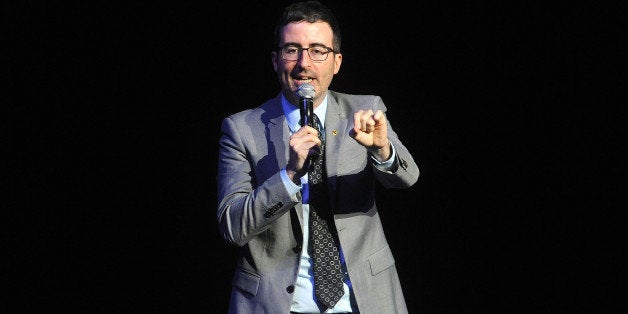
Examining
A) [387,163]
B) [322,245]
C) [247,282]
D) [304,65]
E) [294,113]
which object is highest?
[304,65]

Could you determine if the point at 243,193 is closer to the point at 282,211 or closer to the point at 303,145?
the point at 282,211

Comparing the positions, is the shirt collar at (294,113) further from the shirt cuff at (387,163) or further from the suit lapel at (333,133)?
the shirt cuff at (387,163)

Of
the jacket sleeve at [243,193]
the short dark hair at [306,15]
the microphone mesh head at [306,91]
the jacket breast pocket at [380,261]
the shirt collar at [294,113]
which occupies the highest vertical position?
the short dark hair at [306,15]

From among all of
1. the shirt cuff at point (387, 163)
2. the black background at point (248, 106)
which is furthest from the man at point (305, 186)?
the black background at point (248, 106)

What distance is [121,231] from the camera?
3.14 m

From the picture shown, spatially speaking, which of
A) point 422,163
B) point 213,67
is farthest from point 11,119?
point 422,163

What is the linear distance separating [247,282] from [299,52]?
71 centimetres

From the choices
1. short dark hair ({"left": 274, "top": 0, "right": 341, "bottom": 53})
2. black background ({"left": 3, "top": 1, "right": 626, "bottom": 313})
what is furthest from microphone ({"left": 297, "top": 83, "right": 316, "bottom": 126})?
black background ({"left": 3, "top": 1, "right": 626, "bottom": 313})

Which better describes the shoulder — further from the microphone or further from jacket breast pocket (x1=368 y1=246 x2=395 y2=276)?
jacket breast pocket (x1=368 y1=246 x2=395 y2=276)

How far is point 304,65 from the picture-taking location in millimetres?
2188

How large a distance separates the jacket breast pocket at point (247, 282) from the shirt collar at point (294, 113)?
0.46 metres

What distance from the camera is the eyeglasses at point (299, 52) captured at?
2217mm

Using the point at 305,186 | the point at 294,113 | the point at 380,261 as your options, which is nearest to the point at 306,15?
the point at 294,113

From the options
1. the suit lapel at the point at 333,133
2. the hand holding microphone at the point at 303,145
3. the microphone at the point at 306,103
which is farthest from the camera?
the suit lapel at the point at 333,133
